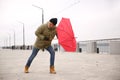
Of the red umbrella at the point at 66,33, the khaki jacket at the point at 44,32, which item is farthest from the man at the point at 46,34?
the red umbrella at the point at 66,33

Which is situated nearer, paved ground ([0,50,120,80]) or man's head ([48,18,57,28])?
paved ground ([0,50,120,80])

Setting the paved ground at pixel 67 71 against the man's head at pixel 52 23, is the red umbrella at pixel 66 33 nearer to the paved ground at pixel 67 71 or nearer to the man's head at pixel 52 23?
the man's head at pixel 52 23

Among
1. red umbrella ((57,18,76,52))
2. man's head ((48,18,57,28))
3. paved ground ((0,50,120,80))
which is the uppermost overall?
man's head ((48,18,57,28))

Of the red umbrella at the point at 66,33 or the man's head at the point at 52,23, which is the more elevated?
the man's head at the point at 52,23

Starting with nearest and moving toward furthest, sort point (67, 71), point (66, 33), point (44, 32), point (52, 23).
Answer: point (66, 33) < point (52, 23) < point (44, 32) < point (67, 71)

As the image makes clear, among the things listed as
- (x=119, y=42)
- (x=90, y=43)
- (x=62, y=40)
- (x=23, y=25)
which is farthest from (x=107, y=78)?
(x=23, y=25)

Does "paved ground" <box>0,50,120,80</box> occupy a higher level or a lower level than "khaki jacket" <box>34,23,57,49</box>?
lower

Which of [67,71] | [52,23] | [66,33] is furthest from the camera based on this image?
[67,71]

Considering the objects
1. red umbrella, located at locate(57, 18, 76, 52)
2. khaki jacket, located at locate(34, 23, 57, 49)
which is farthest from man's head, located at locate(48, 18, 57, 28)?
red umbrella, located at locate(57, 18, 76, 52)

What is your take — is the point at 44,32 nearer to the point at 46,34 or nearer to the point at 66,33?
the point at 46,34

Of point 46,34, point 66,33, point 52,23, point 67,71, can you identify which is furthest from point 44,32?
point 67,71

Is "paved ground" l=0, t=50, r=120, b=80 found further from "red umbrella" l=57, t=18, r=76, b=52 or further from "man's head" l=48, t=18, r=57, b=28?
"man's head" l=48, t=18, r=57, b=28

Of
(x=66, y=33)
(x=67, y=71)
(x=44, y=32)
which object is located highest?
(x=44, y=32)

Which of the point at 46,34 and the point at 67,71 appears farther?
the point at 67,71
